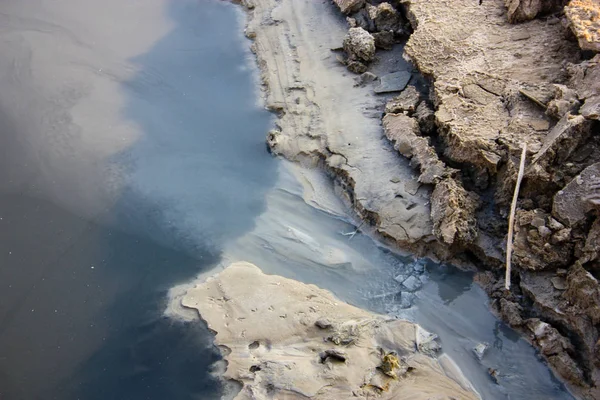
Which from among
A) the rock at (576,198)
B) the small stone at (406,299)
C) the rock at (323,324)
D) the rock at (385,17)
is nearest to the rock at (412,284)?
the small stone at (406,299)

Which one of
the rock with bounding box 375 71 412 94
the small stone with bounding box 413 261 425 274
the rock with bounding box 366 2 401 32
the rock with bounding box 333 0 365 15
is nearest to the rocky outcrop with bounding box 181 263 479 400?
the small stone with bounding box 413 261 425 274

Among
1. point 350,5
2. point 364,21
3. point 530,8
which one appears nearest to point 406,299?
Answer: point 530,8

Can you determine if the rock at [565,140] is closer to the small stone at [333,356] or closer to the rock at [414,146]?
the rock at [414,146]

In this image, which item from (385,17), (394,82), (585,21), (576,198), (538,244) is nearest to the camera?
(576,198)

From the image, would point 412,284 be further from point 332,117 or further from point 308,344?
point 332,117

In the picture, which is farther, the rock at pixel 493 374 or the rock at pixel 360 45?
the rock at pixel 360 45

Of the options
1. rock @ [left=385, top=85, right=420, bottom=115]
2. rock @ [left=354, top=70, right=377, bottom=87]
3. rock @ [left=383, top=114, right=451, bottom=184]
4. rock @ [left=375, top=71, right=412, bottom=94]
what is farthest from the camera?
rock @ [left=354, top=70, right=377, bottom=87]

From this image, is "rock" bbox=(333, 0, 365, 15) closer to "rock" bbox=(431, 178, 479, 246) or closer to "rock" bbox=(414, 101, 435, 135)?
"rock" bbox=(414, 101, 435, 135)
